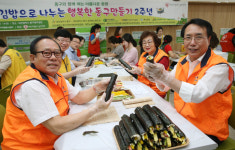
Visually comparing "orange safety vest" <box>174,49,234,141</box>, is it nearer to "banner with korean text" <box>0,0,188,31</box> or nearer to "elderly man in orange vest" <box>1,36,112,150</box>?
"elderly man in orange vest" <box>1,36,112,150</box>

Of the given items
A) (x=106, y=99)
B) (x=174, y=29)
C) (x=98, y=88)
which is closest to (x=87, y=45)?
(x=174, y=29)

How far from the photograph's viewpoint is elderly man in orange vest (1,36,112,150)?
99cm

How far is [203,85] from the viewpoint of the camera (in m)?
1.11

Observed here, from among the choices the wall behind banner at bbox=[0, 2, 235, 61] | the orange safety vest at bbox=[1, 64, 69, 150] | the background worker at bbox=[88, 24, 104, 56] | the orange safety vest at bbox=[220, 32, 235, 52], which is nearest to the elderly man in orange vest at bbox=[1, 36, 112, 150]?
the orange safety vest at bbox=[1, 64, 69, 150]

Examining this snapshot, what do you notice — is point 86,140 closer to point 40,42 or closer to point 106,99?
point 106,99

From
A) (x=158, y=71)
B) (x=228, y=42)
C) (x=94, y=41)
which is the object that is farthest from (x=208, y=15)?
(x=158, y=71)

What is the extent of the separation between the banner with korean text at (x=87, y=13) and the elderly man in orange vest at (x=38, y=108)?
4.22 m

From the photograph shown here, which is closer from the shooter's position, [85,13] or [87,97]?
[87,97]

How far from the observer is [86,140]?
98 cm

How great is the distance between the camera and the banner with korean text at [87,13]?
4590 mm

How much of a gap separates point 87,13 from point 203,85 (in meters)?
4.72

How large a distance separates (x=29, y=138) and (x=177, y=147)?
966 mm

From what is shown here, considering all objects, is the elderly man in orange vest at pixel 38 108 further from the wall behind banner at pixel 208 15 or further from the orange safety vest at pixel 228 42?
the wall behind banner at pixel 208 15

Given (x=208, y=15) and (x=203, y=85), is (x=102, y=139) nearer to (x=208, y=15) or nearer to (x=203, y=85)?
(x=203, y=85)
